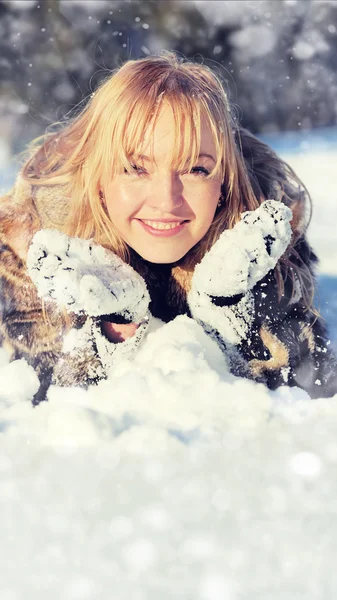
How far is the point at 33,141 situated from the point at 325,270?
728 millimetres

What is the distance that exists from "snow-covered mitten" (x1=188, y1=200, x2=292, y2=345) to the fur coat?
16mm

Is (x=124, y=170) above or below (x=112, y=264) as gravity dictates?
above

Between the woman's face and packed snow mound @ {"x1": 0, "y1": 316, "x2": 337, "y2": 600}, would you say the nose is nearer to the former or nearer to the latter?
the woman's face

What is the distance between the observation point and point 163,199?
1016 millimetres

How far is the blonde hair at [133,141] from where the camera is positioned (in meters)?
0.99

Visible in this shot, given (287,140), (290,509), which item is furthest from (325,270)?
(290,509)

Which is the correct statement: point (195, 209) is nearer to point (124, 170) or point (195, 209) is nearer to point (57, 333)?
point (124, 170)

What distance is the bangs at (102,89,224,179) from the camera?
98 centimetres

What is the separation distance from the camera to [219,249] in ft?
3.36

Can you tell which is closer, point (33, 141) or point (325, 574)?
point (325, 574)

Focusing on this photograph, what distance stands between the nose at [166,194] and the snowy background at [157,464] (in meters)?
0.19

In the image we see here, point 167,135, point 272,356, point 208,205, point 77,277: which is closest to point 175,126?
point 167,135

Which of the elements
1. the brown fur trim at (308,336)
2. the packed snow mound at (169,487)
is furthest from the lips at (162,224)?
the brown fur trim at (308,336)

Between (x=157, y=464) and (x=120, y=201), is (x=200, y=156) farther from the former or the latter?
(x=157, y=464)
